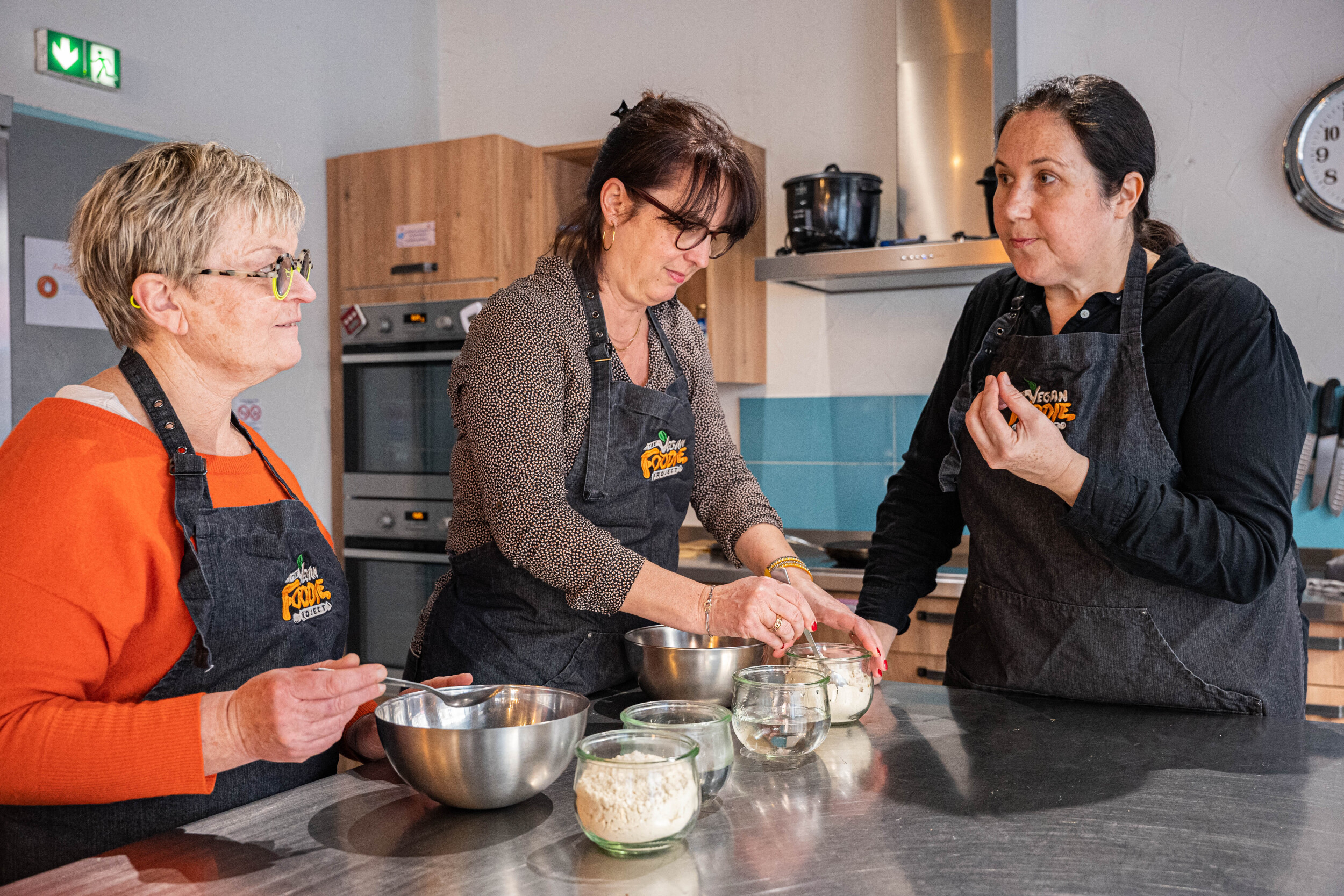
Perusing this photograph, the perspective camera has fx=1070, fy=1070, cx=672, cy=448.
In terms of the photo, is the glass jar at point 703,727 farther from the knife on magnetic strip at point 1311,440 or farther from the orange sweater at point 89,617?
the knife on magnetic strip at point 1311,440

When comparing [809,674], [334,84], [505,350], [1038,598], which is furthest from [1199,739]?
[334,84]

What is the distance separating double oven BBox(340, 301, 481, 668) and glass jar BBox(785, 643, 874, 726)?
88.9 inches

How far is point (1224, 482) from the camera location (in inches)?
52.4

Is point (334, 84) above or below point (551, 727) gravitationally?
above

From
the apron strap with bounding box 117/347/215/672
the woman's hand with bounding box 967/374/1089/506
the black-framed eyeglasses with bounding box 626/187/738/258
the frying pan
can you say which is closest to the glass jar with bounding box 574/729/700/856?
the apron strap with bounding box 117/347/215/672

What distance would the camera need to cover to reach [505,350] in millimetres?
1472

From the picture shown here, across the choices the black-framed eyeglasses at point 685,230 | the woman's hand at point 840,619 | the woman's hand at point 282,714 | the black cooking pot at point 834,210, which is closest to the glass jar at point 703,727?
the woman's hand at point 282,714

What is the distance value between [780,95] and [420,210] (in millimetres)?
1223

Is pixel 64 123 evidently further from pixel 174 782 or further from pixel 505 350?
pixel 174 782

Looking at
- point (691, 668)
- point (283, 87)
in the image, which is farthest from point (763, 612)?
point (283, 87)

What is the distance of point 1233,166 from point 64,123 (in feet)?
10.2

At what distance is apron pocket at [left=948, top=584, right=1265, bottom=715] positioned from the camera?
4.50 feet

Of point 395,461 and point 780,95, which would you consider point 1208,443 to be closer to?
point 780,95

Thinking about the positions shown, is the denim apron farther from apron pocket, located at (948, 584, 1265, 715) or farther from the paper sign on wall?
the paper sign on wall
